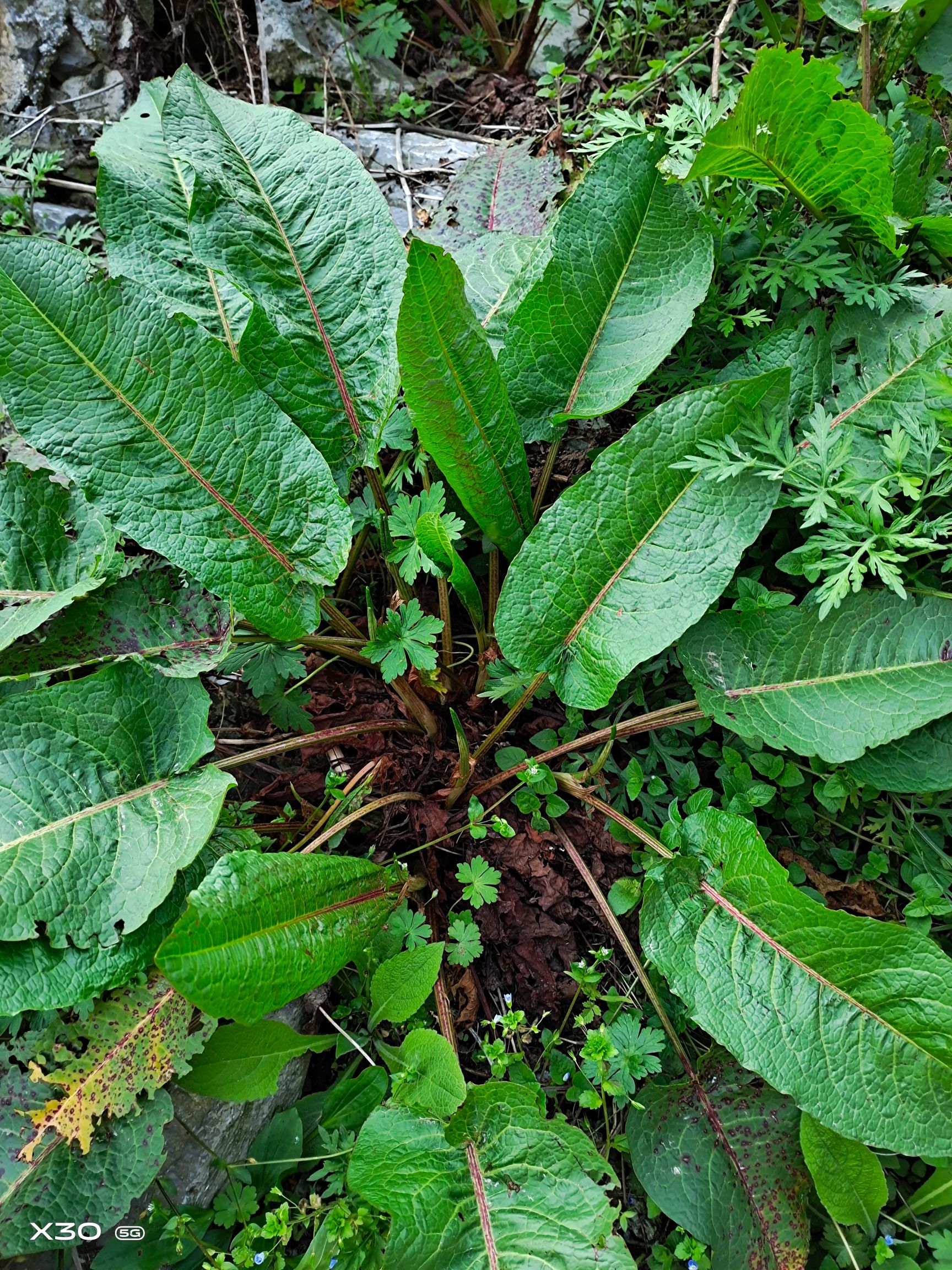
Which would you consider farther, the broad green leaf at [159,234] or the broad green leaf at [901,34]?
the broad green leaf at [159,234]

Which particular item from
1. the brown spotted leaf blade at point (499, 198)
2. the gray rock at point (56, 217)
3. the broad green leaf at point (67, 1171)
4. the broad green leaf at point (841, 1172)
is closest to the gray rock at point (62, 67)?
the gray rock at point (56, 217)

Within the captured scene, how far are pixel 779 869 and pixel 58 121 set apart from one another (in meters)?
2.74

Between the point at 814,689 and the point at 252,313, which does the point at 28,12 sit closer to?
the point at 252,313

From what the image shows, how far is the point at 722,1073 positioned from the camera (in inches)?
56.8

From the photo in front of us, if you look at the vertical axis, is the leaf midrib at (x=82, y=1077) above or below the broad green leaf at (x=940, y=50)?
below

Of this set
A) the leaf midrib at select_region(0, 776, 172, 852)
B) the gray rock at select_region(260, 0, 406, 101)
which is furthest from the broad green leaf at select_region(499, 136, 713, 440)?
the gray rock at select_region(260, 0, 406, 101)

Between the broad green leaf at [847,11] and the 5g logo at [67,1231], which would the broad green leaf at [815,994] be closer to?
the 5g logo at [67,1231]

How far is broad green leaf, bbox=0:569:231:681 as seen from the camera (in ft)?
5.02

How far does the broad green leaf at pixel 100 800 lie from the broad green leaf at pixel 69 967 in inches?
1.2

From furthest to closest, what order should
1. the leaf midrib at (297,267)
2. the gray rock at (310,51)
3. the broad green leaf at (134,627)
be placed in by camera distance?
the gray rock at (310,51) → the leaf midrib at (297,267) → the broad green leaf at (134,627)

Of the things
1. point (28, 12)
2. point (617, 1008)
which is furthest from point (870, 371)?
point (28, 12)

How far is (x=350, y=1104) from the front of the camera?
1458 millimetres

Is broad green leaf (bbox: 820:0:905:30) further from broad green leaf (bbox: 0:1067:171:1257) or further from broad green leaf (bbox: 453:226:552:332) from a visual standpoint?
broad green leaf (bbox: 0:1067:171:1257)

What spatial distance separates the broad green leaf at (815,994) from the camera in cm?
121
